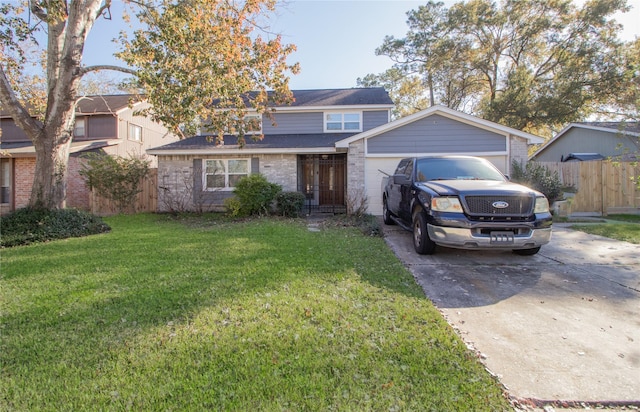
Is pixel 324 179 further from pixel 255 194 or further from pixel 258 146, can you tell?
pixel 255 194

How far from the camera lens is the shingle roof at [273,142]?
1380 cm

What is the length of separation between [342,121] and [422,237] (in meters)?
11.2

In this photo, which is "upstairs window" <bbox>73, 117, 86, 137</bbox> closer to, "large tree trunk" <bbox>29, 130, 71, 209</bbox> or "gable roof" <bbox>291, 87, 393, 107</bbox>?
"large tree trunk" <bbox>29, 130, 71, 209</bbox>

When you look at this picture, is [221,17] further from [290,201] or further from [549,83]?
[549,83]

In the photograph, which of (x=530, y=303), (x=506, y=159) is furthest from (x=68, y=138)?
(x=506, y=159)

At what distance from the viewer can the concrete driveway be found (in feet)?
7.90

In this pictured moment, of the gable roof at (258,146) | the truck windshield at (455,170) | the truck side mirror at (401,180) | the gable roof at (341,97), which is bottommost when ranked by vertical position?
the truck side mirror at (401,180)

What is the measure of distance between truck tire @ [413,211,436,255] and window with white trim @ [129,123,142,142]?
20.1 m

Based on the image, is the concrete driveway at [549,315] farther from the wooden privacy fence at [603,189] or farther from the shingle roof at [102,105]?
the shingle roof at [102,105]

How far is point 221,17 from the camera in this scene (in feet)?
33.9

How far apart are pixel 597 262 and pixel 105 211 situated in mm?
16638

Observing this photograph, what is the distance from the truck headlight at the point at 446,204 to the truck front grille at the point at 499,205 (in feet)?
0.44

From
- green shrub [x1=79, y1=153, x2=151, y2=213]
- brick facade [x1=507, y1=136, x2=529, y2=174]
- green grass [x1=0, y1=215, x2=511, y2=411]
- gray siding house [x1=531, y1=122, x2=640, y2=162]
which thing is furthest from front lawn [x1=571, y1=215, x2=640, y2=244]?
green shrub [x1=79, y1=153, x2=151, y2=213]

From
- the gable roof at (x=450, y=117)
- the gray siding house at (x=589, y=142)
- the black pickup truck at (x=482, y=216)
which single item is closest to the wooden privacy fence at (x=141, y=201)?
the gable roof at (x=450, y=117)
